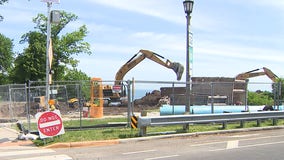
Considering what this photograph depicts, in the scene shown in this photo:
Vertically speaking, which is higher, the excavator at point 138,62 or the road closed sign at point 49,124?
the excavator at point 138,62

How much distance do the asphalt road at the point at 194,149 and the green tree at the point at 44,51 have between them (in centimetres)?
4991

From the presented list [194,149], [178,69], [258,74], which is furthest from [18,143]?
[258,74]

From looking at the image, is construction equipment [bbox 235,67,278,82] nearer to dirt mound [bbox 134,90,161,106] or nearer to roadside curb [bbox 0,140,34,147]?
dirt mound [bbox 134,90,161,106]

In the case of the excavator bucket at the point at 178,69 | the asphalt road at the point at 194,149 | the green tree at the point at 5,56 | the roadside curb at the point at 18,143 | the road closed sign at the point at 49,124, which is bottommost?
the roadside curb at the point at 18,143

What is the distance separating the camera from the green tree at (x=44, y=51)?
63125 mm

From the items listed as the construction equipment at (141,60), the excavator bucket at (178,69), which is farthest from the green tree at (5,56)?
the excavator bucket at (178,69)

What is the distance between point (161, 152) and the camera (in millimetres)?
12570

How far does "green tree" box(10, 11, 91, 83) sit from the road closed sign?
49.4 meters

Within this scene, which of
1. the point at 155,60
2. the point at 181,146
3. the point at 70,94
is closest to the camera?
the point at 181,146

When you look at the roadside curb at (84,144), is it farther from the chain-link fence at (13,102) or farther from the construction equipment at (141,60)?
the construction equipment at (141,60)

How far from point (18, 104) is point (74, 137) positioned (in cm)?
1265

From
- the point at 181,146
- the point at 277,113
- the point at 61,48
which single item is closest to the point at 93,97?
the point at 277,113

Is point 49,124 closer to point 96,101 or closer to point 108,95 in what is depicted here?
point 96,101

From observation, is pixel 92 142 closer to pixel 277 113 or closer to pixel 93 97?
pixel 277 113
